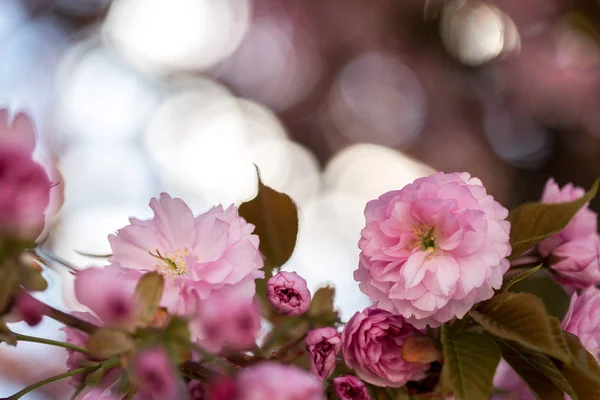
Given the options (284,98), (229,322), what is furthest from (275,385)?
(284,98)

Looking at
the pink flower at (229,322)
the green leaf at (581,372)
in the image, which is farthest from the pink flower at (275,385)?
the green leaf at (581,372)

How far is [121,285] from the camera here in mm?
211

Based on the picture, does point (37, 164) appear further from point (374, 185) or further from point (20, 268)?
point (374, 185)

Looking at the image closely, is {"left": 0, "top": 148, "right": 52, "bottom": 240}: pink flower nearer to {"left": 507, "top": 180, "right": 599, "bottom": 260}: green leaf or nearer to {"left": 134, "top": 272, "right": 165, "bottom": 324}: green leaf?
{"left": 134, "top": 272, "right": 165, "bottom": 324}: green leaf

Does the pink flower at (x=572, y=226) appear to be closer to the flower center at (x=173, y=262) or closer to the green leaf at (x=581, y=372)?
the green leaf at (x=581, y=372)

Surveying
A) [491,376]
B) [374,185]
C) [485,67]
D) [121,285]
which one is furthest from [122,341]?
[374,185]

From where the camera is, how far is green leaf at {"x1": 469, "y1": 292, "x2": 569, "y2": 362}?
24 cm

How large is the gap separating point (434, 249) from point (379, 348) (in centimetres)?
5

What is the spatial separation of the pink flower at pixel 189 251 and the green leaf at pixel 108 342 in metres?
0.03

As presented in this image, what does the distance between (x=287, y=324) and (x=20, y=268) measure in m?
0.12

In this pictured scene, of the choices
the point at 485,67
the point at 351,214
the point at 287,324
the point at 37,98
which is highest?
the point at 287,324

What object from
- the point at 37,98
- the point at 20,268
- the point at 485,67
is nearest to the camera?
the point at 20,268

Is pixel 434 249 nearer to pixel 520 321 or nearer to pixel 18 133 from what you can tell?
pixel 520 321

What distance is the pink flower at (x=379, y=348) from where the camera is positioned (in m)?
0.26
